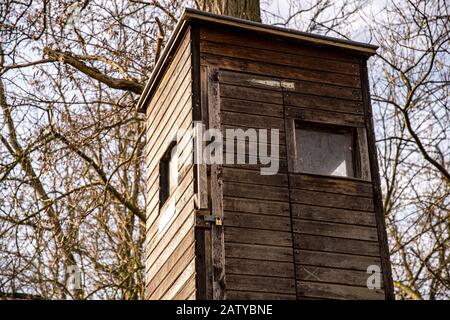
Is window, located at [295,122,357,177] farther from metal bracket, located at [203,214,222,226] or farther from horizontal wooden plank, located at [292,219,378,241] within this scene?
metal bracket, located at [203,214,222,226]

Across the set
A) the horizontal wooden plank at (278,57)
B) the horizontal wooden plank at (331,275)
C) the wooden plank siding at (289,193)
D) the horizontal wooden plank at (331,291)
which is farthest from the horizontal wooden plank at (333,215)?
the horizontal wooden plank at (278,57)

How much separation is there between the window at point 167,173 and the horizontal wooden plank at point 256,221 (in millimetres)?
1275

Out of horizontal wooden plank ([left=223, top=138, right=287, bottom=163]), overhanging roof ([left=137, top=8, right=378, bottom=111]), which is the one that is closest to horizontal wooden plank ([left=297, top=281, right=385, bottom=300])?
horizontal wooden plank ([left=223, top=138, right=287, bottom=163])

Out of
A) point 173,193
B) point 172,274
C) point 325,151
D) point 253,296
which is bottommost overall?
point 253,296

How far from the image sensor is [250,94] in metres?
10.4

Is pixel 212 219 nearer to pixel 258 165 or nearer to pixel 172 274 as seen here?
pixel 258 165

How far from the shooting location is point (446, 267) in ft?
51.3

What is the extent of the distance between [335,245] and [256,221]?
2.91 feet

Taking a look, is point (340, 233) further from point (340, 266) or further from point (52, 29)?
point (52, 29)

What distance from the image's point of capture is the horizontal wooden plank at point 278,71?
34.1 ft

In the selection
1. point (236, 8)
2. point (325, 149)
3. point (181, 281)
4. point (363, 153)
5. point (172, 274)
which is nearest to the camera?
point (181, 281)

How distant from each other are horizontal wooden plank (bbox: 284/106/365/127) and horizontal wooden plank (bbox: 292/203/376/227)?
1041 mm

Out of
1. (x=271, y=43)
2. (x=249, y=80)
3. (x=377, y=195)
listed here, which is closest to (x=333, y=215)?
(x=377, y=195)

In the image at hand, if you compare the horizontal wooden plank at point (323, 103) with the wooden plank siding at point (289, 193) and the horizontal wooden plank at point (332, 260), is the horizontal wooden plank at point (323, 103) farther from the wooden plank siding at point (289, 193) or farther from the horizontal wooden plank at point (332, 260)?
the horizontal wooden plank at point (332, 260)
